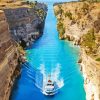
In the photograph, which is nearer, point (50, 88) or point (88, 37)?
point (50, 88)

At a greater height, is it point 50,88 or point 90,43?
point 90,43

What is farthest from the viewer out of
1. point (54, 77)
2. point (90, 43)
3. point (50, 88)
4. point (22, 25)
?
point (22, 25)

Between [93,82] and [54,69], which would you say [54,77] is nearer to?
[54,69]

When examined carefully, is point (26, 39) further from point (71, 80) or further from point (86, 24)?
point (71, 80)

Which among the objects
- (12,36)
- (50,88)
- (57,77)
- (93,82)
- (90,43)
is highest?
(93,82)

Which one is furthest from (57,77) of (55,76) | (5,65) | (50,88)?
(5,65)

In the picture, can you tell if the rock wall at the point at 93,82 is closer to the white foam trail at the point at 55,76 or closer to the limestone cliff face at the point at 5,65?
the white foam trail at the point at 55,76

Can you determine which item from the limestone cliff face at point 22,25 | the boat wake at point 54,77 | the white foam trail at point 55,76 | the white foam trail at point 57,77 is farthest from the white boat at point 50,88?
the limestone cliff face at point 22,25
